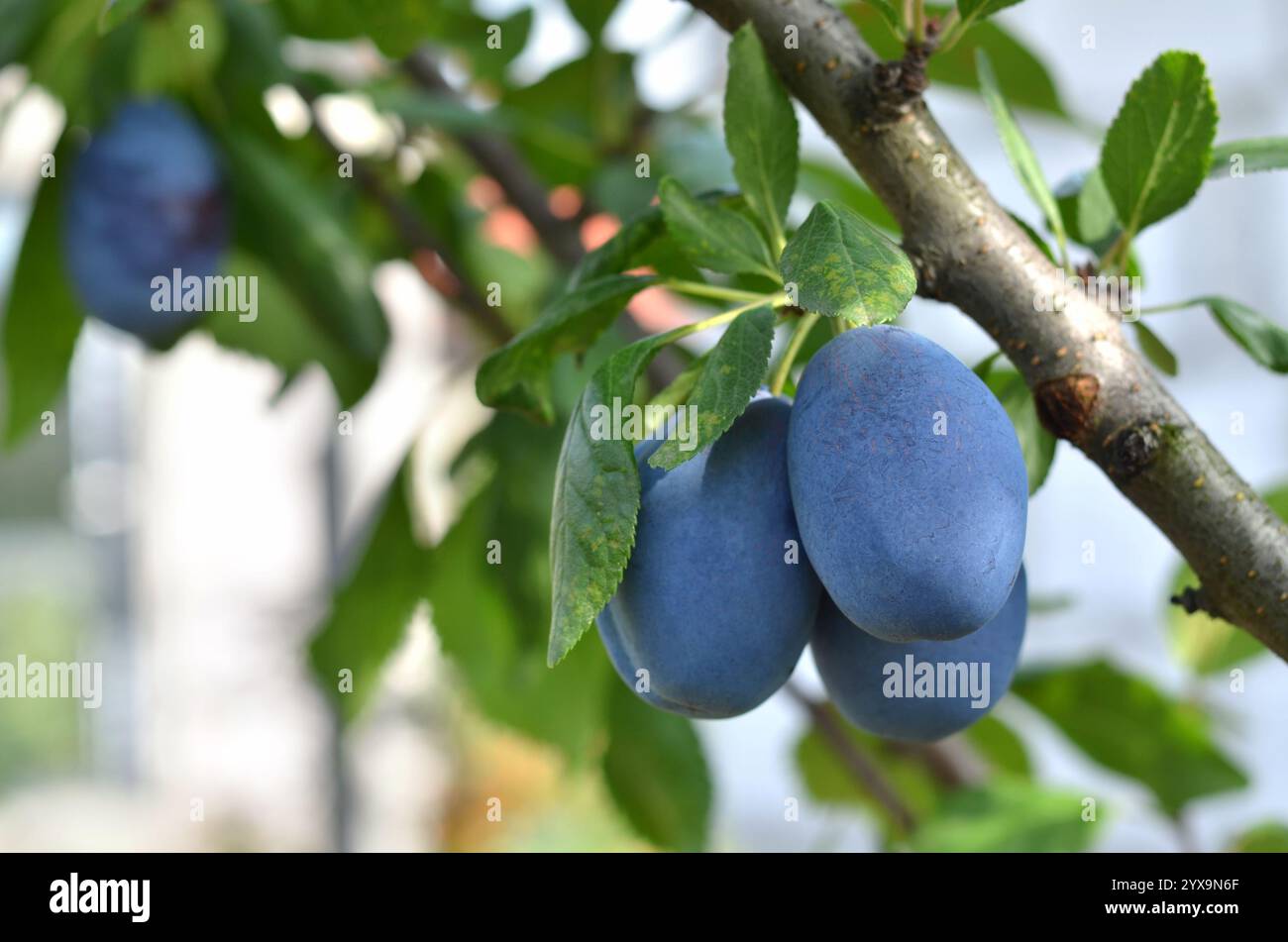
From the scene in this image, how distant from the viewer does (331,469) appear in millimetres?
2951

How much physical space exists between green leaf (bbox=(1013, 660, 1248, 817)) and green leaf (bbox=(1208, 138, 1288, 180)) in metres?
0.37

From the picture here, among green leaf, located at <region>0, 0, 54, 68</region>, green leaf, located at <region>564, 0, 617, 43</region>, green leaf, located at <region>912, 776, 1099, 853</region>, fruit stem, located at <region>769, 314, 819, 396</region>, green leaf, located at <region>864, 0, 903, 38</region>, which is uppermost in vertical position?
green leaf, located at <region>564, 0, 617, 43</region>

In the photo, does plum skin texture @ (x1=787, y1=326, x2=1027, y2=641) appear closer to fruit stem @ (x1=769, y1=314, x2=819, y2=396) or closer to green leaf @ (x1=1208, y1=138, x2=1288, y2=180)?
fruit stem @ (x1=769, y1=314, x2=819, y2=396)

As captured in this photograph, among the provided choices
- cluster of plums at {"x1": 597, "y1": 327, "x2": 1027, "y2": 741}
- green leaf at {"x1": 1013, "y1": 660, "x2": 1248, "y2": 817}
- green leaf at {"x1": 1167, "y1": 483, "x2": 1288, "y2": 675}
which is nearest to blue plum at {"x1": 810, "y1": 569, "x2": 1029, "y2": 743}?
cluster of plums at {"x1": 597, "y1": 327, "x2": 1027, "y2": 741}

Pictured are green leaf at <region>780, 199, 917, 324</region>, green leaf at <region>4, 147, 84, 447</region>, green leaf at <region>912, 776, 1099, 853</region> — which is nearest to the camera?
green leaf at <region>780, 199, 917, 324</region>

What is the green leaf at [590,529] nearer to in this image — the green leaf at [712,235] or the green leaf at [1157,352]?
the green leaf at [712,235]

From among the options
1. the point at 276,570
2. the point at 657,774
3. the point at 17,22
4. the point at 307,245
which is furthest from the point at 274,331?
the point at 276,570

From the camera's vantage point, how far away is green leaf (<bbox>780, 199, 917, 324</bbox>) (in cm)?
29

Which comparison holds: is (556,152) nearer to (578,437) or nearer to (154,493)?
(578,437)

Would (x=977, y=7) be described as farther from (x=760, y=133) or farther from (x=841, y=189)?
(x=841, y=189)

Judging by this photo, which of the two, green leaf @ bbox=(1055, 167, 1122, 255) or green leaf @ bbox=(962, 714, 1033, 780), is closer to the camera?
green leaf @ bbox=(1055, 167, 1122, 255)

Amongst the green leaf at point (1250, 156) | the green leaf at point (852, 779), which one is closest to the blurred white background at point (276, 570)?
the green leaf at point (852, 779)

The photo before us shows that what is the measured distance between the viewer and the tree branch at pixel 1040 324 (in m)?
0.33

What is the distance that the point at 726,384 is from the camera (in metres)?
0.31
